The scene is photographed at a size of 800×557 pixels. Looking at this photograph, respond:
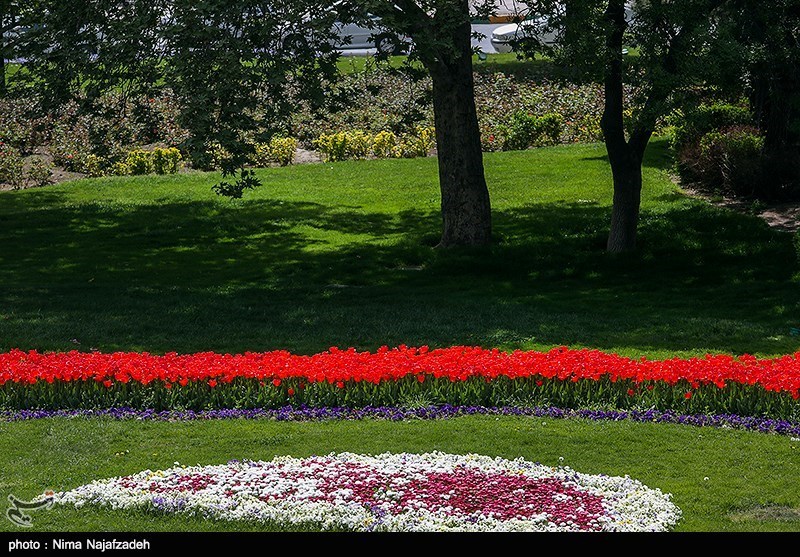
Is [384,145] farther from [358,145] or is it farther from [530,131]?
[530,131]

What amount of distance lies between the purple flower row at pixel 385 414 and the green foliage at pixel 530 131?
20924 millimetres

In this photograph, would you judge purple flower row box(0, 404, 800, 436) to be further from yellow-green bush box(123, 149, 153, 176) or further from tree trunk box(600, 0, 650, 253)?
yellow-green bush box(123, 149, 153, 176)

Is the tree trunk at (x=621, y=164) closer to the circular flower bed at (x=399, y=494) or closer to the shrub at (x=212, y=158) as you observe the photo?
the shrub at (x=212, y=158)

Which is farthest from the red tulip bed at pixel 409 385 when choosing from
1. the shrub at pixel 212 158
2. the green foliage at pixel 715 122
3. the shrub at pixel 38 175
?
the shrub at pixel 38 175

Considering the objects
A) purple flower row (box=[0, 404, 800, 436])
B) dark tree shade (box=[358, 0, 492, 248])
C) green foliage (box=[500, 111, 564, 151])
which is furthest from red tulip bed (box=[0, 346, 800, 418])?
green foliage (box=[500, 111, 564, 151])

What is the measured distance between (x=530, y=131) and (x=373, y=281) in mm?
14015

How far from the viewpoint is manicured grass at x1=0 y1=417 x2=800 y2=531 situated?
24.0 feet

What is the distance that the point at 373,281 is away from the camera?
1745cm

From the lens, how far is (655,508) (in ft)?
23.6

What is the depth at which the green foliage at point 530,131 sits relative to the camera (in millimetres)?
30016

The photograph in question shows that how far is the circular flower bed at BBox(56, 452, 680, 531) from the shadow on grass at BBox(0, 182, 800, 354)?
5085 millimetres

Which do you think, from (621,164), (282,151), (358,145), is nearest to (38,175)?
(282,151)
